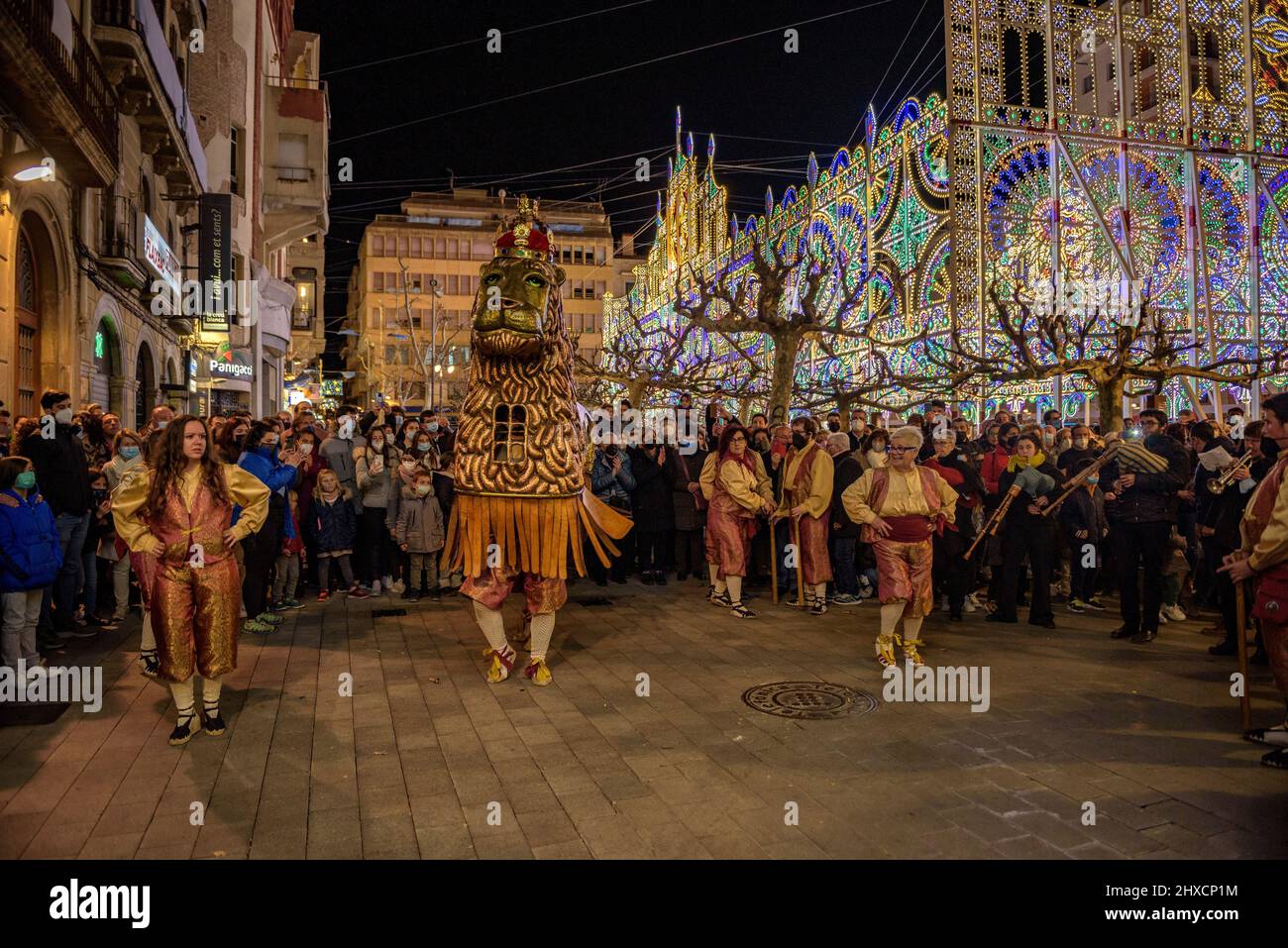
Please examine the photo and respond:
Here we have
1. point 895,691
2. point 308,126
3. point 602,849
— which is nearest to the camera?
point 602,849

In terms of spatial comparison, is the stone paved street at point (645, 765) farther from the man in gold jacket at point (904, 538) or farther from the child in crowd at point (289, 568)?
the child in crowd at point (289, 568)

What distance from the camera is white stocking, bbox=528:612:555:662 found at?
19.9 ft

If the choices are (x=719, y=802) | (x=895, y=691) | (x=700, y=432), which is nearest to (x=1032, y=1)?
(x=700, y=432)

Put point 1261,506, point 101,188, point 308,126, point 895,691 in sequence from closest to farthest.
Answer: point 1261,506
point 895,691
point 101,188
point 308,126

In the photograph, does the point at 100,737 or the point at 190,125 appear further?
the point at 190,125

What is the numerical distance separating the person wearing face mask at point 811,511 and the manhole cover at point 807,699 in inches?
108

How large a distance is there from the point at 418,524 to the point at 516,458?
3524 mm

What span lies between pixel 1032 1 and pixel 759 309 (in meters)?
12.4

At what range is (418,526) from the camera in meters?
9.13

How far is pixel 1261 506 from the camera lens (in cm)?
473

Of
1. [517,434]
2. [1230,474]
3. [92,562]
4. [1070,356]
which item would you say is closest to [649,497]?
[517,434]

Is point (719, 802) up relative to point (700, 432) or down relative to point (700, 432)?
down

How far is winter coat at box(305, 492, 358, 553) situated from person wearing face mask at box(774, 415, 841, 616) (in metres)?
4.67

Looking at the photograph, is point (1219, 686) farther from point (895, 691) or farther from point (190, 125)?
point (190, 125)
